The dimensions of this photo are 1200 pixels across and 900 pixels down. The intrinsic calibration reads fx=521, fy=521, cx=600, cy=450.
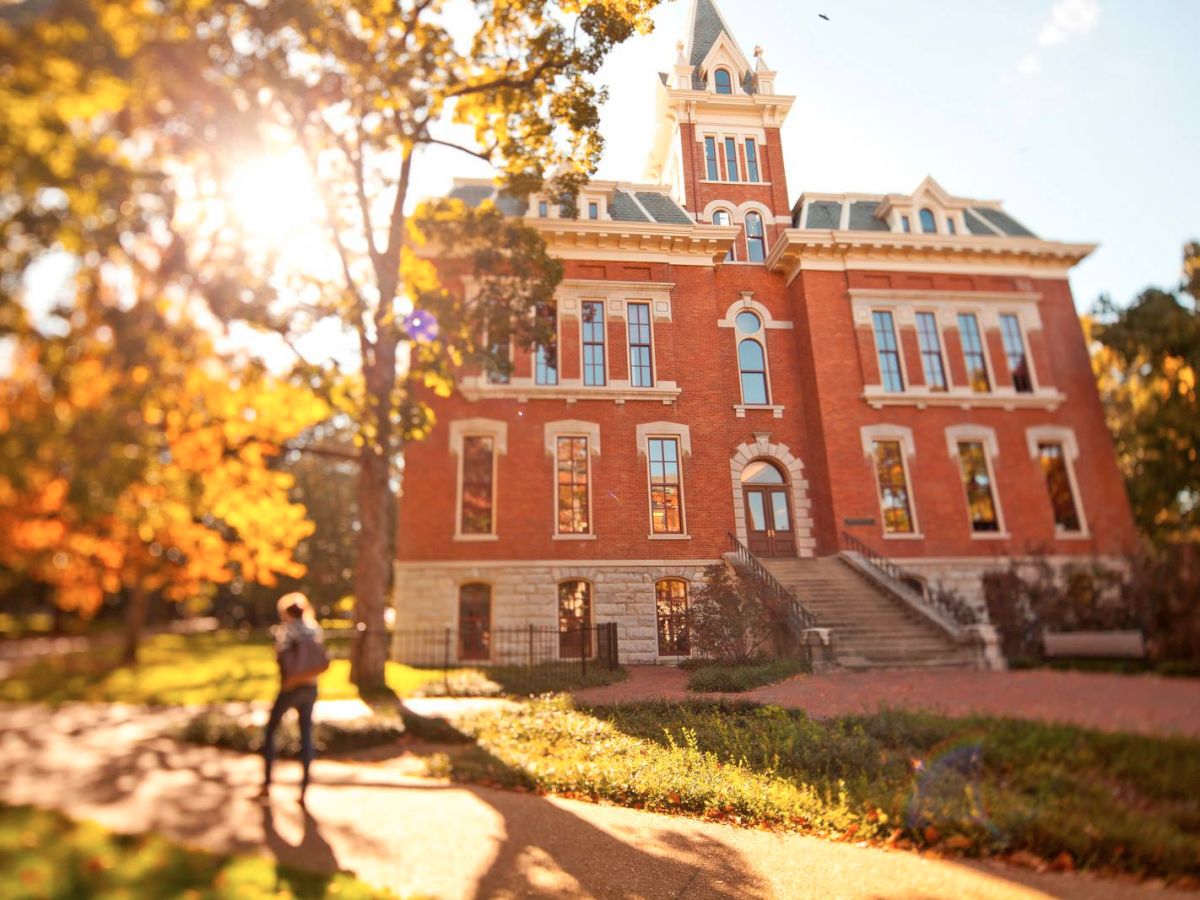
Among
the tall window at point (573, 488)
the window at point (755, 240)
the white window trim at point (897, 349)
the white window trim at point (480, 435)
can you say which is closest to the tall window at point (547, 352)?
the white window trim at point (480, 435)

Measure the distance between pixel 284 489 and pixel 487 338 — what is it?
2901 millimetres

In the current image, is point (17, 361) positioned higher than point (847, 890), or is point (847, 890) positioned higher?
point (17, 361)

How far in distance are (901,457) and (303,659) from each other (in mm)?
5437

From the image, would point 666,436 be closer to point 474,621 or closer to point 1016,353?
point 474,621

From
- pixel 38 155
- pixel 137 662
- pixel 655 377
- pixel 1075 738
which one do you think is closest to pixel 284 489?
pixel 137 662

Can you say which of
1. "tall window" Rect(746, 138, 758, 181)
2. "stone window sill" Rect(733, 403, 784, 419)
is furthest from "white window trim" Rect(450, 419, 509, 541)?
"tall window" Rect(746, 138, 758, 181)

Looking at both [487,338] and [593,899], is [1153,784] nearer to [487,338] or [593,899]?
[593,899]

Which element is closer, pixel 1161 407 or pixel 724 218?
pixel 724 218

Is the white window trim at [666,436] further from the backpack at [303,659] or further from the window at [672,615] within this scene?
the backpack at [303,659]

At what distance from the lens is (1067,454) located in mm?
6344

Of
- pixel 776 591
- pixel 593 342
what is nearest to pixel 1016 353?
pixel 776 591

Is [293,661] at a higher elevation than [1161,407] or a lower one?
lower

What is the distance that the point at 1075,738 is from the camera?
12.4ft

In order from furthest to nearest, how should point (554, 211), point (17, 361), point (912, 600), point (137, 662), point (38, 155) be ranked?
1. point (554, 211)
2. point (912, 600)
3. point (137, 662)
4. point (38, 155)
5. point (17, 361)
